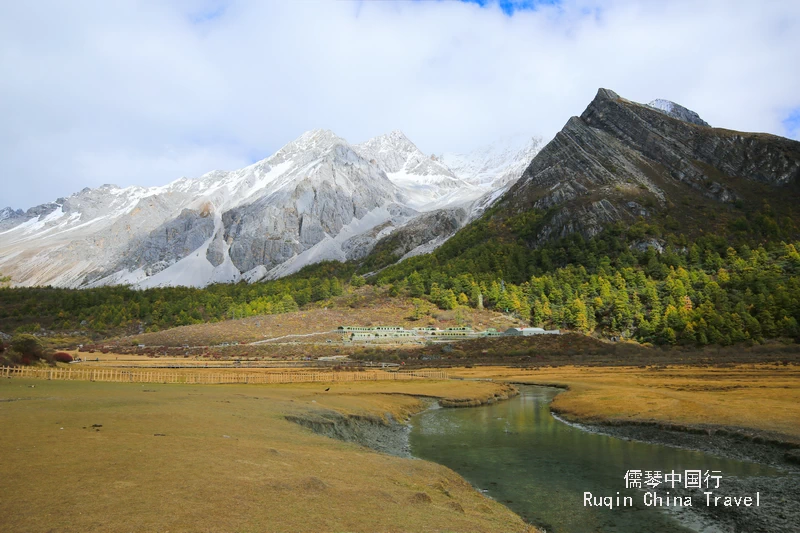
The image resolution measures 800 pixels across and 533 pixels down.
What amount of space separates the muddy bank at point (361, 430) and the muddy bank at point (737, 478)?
13756 millimetres

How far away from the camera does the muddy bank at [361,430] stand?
27.6 metres

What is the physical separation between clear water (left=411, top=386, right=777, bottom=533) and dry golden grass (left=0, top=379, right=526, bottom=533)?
256cm

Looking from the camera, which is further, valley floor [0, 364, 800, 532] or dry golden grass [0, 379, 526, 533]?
valley floor [0, 364, 800, 532]

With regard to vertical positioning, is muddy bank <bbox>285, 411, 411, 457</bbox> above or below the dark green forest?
below

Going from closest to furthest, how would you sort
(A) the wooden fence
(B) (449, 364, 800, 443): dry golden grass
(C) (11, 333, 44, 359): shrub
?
(B) (449, 364, 800, 443): dry golden grass → (A) the wooden fence → (C) (11, 333, 44, 359): shrub

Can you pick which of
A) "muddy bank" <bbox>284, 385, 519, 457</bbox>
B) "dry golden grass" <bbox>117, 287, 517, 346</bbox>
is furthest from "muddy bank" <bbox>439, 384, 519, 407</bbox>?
"dry golden grass" <bbox>117, 287, 517, 346</bbox>

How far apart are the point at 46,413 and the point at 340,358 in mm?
75310

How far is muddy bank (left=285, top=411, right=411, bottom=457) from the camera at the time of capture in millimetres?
27641

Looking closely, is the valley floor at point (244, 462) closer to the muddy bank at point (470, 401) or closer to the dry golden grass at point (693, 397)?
the dry golden grass at point (693, 397)

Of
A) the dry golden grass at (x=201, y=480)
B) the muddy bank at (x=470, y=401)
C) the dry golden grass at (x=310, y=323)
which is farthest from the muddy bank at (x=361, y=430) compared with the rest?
Answer: the dry golden grass at (x=310, y=323)

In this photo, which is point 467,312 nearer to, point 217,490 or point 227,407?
point 227,407

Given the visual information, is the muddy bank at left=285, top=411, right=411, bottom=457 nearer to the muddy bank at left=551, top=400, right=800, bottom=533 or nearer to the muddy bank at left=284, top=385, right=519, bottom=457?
the muddy bank at left=284, top=385, right=519, bottom=457

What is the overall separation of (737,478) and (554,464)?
790 centimetres

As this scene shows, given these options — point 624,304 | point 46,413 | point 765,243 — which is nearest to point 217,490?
point 46,413
